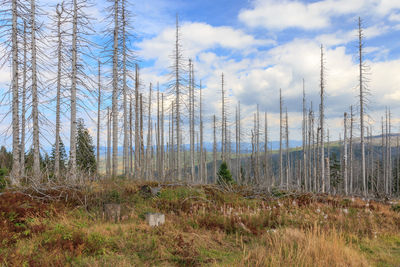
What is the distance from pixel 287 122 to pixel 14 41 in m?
32.4

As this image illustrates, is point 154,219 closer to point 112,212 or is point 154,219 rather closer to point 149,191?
point 112,212

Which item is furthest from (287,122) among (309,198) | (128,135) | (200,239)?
(200,239)

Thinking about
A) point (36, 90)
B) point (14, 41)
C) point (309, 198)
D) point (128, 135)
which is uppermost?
point (14, 41)

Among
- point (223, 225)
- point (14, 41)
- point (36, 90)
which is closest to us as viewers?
point (223, 225)

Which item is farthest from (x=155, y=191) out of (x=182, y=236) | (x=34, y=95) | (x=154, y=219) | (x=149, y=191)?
(x=34, y=95)

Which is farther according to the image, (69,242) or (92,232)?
(92,232)

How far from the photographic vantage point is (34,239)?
5441mm

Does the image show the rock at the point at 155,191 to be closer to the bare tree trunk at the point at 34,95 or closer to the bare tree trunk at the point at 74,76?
the bare tree trunk at the point at 74,76

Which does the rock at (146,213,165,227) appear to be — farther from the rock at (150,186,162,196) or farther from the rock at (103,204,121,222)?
the rock at (150,186,162,196)

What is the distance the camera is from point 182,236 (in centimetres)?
590

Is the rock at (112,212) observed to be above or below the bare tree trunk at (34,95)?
below

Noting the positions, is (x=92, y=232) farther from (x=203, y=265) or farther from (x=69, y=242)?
(x=203, y=265)

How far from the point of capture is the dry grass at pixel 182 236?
4504 mm

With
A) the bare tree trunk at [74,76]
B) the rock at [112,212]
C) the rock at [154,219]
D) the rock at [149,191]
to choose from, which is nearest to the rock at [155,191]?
the rock at [149,191]
